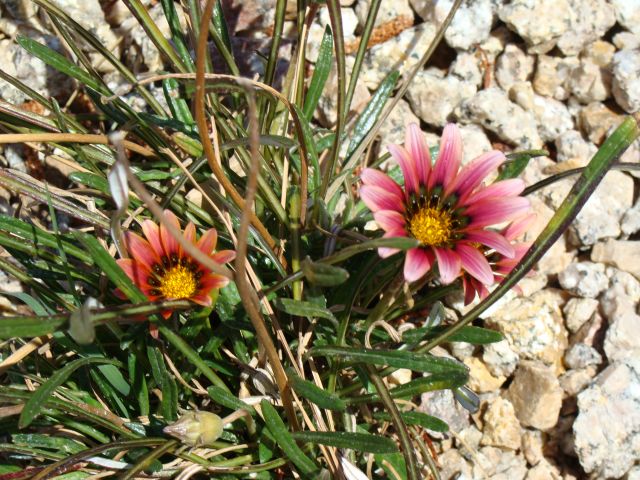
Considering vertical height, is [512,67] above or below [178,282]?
above

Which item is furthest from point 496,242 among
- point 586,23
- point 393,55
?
point 586,23

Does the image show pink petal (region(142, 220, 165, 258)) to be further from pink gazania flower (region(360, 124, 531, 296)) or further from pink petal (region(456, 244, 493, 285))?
pink petal (region(456, 244, 493, 285))

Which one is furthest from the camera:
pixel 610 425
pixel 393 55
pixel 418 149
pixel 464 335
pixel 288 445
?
pixel 393 55

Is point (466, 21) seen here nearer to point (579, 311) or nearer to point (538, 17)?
point (538, 17)

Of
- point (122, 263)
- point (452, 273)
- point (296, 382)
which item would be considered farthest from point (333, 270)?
point (122, 263)

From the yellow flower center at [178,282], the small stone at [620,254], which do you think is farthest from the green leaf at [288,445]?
the small stone at [620,254]

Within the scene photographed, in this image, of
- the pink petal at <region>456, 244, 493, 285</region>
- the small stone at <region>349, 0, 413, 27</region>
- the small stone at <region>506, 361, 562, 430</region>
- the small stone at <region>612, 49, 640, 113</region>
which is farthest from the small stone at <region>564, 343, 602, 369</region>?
the small stone at <region>349, 0, 413, 27</region>
